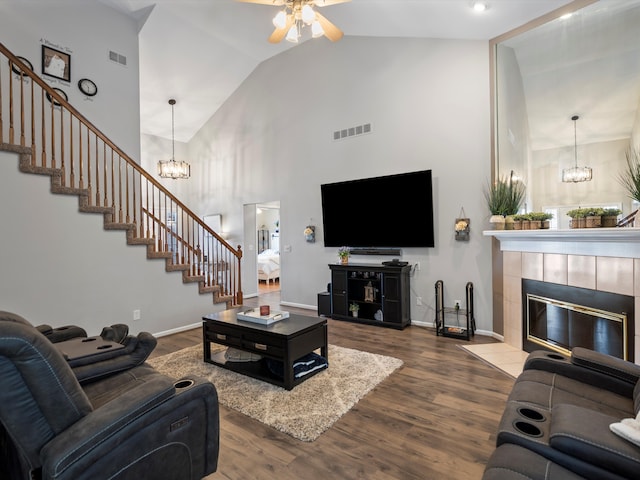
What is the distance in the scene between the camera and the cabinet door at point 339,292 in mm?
5559

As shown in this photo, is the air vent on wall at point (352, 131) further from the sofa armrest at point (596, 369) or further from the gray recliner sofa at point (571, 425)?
the gray recliner sofa at point (571, 425)

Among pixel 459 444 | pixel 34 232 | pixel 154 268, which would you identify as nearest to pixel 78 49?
pixel 34 232

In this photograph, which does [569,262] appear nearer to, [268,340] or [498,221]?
[498,221]

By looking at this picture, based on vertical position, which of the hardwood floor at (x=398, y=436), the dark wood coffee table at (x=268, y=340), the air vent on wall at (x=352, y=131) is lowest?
the hardwood floor at (x=398, y=436)

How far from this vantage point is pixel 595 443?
128 cm

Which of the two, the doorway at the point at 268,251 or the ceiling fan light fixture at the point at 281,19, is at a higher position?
the ceiling fan light fixture at the point at 281,19

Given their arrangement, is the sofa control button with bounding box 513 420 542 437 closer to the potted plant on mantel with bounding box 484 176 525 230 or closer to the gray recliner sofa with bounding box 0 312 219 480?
the gray recliner sofa with bounding box 0 312 219 480

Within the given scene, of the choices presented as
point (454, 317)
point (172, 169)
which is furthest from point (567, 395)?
point (172, 169)

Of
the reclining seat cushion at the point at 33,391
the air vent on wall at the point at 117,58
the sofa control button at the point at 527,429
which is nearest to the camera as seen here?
the reclining seat cushion at the point at 33,391

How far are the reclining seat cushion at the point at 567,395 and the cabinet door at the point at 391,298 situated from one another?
288cm

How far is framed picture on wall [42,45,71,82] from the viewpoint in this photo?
468cm

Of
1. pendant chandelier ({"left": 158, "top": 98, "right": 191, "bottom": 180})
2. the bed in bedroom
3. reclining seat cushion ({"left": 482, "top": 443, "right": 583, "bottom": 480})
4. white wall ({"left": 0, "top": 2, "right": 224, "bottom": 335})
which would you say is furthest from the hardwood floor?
the bed in bedroom

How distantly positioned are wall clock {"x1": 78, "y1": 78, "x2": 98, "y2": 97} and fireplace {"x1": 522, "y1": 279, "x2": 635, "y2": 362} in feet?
21.4

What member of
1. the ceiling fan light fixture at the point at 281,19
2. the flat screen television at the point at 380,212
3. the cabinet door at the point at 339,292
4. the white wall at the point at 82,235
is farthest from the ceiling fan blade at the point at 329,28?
the white wall at the point at 82,235
